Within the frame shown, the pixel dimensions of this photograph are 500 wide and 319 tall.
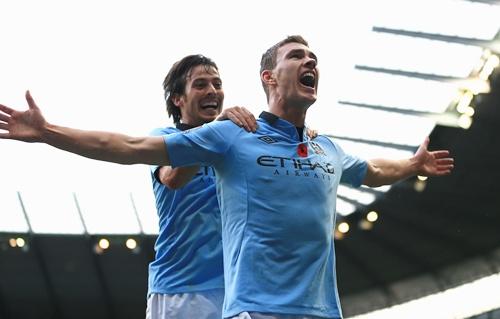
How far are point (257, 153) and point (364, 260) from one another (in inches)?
856

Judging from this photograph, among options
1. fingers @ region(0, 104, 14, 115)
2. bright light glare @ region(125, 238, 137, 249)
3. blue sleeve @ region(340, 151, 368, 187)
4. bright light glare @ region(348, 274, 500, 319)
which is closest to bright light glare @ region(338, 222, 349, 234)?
bright light glare @ region(348, 274, 500, 319)

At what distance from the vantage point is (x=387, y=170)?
5.25m

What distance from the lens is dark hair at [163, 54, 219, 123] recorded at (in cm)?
575

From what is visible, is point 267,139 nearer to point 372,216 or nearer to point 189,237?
point 189,237

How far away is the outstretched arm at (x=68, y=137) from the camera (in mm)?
4086

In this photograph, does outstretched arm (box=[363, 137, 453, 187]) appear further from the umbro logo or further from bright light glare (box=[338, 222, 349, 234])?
bright light glare (box=[338, 222, 349, 234])

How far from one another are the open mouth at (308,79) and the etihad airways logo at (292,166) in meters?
0.41

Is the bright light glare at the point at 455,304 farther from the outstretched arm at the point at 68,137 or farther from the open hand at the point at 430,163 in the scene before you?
the outstretched arm at the point at 68,137

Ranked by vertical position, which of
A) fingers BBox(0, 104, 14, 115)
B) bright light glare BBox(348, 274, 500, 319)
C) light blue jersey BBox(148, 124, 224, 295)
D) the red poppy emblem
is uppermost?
fingers BBox(0, 104, 14, 115)

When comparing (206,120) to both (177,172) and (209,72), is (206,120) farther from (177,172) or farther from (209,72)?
(177,172)

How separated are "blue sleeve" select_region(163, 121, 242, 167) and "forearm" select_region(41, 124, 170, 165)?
0.15ft

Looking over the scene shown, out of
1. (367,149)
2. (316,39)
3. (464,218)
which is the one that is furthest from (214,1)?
(464,218)

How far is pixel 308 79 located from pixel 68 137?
46.0 inches

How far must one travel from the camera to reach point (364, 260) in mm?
25828
